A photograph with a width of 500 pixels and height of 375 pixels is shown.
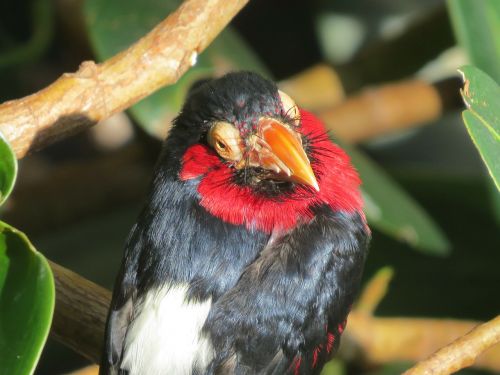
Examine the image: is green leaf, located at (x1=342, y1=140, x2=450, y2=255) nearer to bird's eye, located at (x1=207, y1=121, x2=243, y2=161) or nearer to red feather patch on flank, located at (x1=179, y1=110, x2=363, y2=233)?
red feather patch on flank, located at (x1=179, y1=110, x2=363, y2=233)

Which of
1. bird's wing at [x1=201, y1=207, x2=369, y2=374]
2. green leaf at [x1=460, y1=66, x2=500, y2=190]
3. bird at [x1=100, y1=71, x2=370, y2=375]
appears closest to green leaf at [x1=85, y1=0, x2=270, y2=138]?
bird at [x1=100, y1=71, x2=370, y2=375]

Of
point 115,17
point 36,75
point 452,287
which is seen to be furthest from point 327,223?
point 36,75

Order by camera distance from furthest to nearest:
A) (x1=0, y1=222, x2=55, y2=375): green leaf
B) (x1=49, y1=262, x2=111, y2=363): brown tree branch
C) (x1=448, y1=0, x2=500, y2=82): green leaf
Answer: (x1=448, y1=0, x2=500, y2=82): green leaf, (x1=49, y1=262, x2=111, y2=363): brown tree branch, (x1=0, y1=222, x2=55, y2=375): green leaf

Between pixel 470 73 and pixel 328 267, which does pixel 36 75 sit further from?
pixel 470 73

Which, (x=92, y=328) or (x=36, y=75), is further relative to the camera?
(x=36, y=75)

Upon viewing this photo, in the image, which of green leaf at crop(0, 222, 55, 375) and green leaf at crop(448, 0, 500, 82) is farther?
green leaf at crop(448, 0, 500, 82)

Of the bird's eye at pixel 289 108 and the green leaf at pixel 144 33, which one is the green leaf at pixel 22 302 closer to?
the bird's eye at pixel 289 108

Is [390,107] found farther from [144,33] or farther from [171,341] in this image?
[171,341]

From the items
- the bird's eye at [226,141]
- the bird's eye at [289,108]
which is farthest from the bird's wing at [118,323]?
the bird's eye at [289,108]
